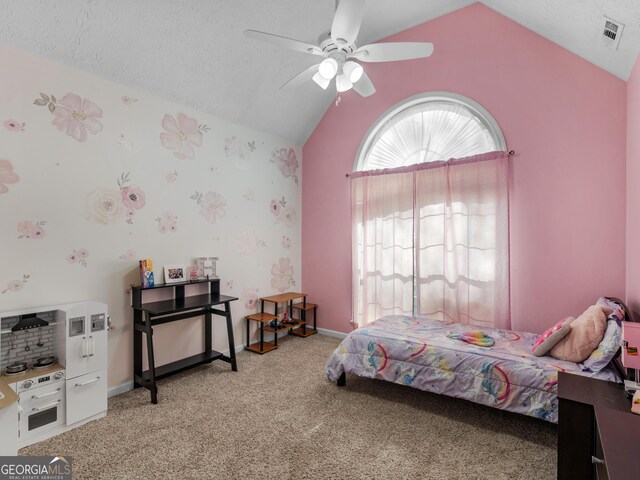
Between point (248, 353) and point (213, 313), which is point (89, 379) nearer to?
point (213, 313)

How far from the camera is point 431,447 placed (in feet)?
6.71

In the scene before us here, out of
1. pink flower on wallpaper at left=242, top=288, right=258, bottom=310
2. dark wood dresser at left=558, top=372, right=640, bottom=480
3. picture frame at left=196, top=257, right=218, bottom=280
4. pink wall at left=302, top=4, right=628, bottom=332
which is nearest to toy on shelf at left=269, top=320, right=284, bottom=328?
pink flower on wallpaper at left=242, top=288, right=258, bottom=310

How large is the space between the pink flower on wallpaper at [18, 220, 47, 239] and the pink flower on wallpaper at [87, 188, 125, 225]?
1.01 feet

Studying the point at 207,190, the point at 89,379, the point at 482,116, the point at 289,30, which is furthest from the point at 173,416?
the point at 482,116

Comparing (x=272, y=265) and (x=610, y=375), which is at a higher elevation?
(x=272, y=265)

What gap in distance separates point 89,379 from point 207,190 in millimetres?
1950

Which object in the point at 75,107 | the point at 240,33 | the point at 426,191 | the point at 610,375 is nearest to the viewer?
the point at 610,375

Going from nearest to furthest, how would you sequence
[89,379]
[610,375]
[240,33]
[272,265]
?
[610,375]
[89,379]
[240,33]
[272,265]

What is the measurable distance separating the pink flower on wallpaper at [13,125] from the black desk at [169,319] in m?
1.39

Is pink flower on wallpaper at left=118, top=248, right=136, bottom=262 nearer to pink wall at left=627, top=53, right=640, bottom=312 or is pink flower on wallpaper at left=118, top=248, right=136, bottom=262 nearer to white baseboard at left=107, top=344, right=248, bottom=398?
white baseboard at left=107, top=344, right=248, bottom=398

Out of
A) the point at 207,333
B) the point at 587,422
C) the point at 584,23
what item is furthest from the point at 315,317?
the point at 584,23

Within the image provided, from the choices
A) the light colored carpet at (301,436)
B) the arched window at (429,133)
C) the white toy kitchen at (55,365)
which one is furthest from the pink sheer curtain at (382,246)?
the white toy kitchen at (55,365)

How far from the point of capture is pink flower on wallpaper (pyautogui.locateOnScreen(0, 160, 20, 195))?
221cm

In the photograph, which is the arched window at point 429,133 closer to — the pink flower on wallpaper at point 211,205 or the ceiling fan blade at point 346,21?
the pink flower on wallpaper at point 211,205
